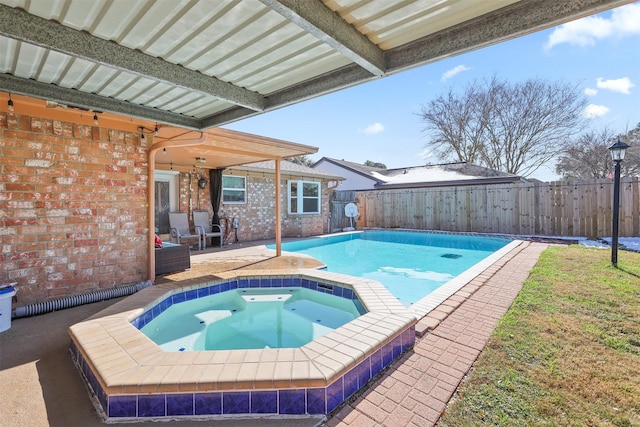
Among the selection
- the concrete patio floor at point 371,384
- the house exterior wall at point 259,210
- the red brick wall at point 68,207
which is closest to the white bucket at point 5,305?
the concrete patio floor at point 371,384

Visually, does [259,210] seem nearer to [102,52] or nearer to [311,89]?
[311,89]

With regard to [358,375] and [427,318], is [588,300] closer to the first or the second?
[427,318]

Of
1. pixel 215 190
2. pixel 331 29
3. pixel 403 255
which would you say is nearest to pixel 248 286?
pixel 331 29

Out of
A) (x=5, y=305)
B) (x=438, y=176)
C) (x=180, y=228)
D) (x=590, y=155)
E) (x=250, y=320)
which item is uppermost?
(x=590, y=155)

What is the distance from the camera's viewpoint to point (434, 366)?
8.82 ft

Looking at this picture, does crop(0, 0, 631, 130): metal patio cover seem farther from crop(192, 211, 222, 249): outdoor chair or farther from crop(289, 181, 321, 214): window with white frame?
crop(289, 181, 321, 214): window with white frame

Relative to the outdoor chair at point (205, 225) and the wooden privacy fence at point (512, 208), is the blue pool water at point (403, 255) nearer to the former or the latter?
the wooden privacy fence at point (512, 208)

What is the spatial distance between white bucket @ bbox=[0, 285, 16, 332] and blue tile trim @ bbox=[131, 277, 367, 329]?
1.41 m

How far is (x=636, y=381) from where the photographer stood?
2385 mm

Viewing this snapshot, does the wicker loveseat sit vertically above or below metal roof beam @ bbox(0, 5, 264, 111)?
below

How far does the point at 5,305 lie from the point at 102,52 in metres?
3.10

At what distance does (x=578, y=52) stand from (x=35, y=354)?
22229 millimetres

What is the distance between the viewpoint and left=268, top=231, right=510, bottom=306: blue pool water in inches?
278

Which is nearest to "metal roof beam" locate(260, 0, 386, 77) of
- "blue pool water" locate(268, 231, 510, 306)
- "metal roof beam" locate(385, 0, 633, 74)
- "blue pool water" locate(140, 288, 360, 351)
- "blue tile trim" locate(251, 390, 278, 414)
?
"metal roof beam" locate(385, 0, 633, 74)
